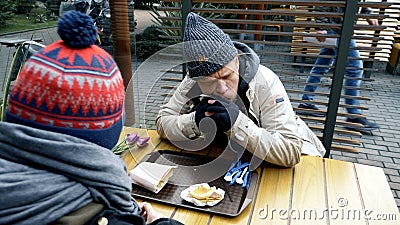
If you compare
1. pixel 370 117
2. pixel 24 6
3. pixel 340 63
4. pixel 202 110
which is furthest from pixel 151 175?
pixel 370 117

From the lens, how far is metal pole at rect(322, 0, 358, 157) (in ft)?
7.56

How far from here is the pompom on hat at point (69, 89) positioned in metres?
0.68

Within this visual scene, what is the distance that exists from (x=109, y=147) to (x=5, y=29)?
2711mm

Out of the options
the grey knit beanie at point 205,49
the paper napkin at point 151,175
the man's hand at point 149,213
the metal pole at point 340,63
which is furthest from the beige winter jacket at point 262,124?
the metal pole at point 340,63

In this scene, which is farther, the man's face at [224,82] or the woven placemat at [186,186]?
the man's face at [224,82]

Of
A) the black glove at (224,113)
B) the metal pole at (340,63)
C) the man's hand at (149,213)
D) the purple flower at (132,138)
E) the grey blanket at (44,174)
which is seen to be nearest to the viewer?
the grey blanket at (44,174)

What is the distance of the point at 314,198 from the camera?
1263 mm

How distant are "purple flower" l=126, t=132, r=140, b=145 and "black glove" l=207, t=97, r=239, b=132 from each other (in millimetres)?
469

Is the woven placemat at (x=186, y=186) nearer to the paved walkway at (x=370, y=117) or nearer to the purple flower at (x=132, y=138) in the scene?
the purple flower at (x=132, y=138)

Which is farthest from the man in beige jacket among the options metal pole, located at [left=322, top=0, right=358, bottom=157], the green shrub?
the green shrub

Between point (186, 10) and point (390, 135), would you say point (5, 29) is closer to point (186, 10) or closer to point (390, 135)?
point (186, 10)

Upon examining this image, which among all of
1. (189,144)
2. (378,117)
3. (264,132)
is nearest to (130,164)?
(189,144)

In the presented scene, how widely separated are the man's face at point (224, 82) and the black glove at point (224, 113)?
0.06 m

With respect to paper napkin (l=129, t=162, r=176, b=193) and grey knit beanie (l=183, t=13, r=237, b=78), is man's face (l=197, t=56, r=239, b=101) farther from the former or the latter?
paper napkin (l=129, t=162, r=176, b=193)
